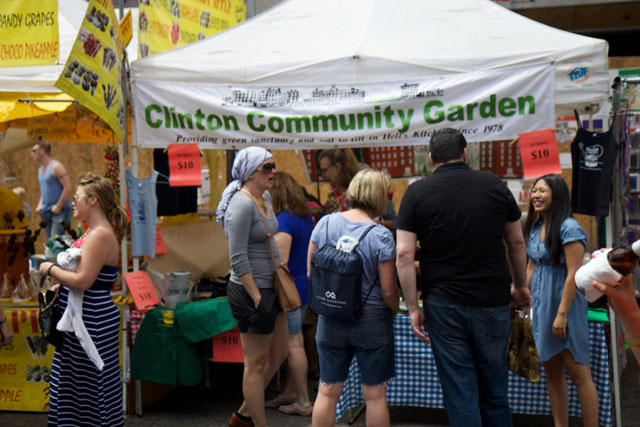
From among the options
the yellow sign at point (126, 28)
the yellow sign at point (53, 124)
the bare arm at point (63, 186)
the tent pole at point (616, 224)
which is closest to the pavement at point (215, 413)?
the tent pole at point (616, 224)

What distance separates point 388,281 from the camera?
11.6ft

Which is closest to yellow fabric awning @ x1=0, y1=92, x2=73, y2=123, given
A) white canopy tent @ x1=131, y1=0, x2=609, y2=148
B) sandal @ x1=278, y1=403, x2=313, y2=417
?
white canopy tent @ x1=131, y1=0, x2=609, y2=148

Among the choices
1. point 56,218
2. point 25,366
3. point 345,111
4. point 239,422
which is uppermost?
point 345,111

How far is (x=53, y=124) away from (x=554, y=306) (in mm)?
5395

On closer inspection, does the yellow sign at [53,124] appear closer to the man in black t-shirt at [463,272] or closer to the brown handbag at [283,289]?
the brown handbag at [283,289]

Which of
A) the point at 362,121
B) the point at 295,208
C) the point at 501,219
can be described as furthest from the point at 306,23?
the point at 501,219

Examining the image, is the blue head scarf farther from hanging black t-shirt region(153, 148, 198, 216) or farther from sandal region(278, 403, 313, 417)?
sandal region(278, 403, 313, 417)

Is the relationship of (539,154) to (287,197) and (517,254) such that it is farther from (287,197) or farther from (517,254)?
(287,197)

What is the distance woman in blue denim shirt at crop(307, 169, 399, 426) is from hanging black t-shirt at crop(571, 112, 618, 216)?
1.49m

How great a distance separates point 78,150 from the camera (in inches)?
496

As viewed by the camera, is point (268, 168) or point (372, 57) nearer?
point (268, 168)

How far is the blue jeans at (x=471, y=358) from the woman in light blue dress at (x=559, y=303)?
610 mm

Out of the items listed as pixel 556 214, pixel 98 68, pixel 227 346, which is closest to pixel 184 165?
pixel 98 68

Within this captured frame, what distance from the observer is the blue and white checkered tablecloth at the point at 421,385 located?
4.42m
